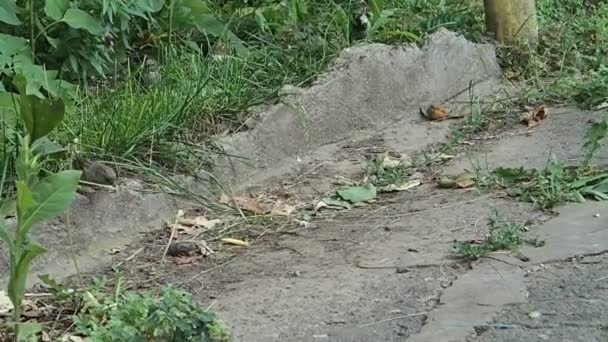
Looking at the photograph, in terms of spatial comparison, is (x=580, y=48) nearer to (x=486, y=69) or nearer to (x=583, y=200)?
(x=486, y=69)

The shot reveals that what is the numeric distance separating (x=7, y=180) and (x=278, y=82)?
5.55ft

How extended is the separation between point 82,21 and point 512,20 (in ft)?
9.51

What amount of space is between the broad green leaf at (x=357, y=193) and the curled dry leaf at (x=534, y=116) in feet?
4.34

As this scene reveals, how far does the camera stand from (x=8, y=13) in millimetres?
4188

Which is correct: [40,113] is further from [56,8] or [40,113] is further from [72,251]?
[56,8]

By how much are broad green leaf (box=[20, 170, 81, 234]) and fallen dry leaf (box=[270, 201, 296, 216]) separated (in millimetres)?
1354

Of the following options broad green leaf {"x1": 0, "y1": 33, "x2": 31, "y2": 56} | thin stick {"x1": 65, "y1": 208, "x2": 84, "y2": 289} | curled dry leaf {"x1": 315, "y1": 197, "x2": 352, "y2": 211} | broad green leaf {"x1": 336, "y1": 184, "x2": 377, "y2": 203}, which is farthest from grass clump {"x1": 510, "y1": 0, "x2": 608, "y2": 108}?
thin stick {"x1": 65, "y1": 208, "x2": 84, "y2": 289}

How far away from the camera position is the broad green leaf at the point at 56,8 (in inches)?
167

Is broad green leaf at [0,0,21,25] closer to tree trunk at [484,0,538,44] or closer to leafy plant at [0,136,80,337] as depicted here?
leafy plant at [0,136,80,337]

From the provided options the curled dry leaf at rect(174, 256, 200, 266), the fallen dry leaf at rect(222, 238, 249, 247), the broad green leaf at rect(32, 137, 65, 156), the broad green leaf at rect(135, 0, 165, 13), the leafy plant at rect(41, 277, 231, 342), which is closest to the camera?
the leafy plant at rect(41, 277, 231, 342)

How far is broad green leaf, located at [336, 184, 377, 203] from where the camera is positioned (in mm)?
4191

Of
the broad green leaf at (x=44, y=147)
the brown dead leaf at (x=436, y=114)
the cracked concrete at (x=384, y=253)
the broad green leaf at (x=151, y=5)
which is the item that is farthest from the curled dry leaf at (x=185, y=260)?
the brown dead leaf at (x=436, y=114)

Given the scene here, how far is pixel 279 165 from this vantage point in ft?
15.1

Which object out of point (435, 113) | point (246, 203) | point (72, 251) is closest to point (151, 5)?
point (246, 203)
